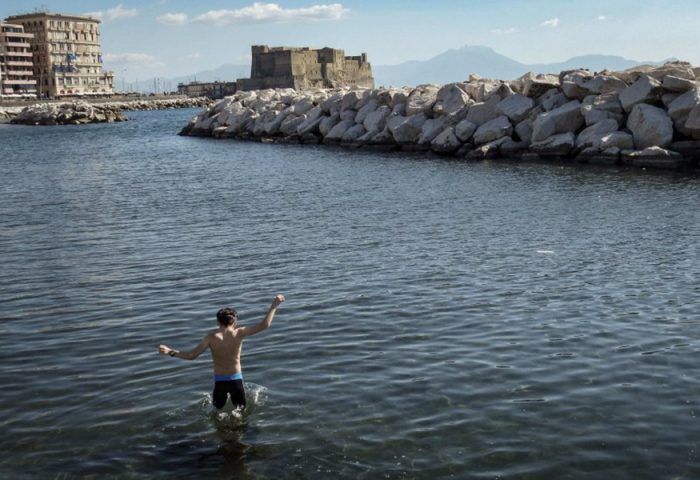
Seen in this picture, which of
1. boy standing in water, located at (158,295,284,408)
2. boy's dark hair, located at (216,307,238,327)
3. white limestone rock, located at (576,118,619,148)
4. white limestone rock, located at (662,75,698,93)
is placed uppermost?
white limestone rock, located at (662,75,698,93)

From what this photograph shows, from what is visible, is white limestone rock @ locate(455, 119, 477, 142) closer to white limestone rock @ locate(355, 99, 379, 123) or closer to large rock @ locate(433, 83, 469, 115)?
large rock @ locate(433, 83, 469, 115)

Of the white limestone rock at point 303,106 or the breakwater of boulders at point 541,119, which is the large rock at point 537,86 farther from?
the white limestone rock at point 303,106

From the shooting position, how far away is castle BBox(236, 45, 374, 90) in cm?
16000

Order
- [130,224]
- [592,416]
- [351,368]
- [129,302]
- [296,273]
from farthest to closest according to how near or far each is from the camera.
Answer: [130,224] < [296,273] < [129,302] < [351,368] < [592,416]

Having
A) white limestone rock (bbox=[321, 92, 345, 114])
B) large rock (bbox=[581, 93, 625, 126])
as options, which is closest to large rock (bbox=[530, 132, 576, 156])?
large rock (bbox=[581, 93, 625, 126])

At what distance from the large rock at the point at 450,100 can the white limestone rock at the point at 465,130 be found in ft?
7.72

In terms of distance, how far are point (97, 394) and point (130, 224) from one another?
15.2 meters

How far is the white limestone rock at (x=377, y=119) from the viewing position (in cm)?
5388

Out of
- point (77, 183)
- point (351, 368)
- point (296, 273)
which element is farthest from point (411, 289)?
point (77, 183)

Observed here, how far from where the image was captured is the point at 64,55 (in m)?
195

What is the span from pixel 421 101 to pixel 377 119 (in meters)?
3.92

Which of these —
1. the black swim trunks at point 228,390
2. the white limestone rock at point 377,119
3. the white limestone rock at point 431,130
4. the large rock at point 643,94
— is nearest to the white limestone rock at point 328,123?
the white limestone rock at point 377,119

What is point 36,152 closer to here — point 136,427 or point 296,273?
point 296,273

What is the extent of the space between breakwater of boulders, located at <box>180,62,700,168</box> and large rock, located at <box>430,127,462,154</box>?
0.06 meters
